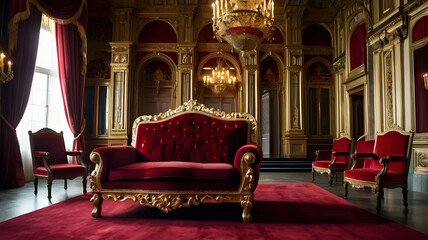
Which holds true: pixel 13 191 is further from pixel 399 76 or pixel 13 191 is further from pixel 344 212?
pixel 399 76

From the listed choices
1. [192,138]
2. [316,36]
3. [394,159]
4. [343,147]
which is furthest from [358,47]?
[192,138]

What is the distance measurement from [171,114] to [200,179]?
1.14m

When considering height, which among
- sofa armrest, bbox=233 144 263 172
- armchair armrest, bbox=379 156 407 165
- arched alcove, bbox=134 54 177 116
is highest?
arched alcove, bbox=134 54 177 116

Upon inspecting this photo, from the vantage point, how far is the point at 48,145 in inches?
164

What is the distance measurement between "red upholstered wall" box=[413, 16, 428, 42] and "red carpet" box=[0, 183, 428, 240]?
3105 mm

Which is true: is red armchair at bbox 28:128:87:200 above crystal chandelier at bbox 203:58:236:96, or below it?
below

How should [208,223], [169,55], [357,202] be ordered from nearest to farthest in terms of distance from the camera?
1. [208,223]
2. [357,202]
3. [169,55]

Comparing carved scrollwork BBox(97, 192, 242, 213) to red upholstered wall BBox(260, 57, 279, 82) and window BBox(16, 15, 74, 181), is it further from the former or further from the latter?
red upholstered wall BBox(260, 57, 279, 82)

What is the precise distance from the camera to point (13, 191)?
14.3 feet

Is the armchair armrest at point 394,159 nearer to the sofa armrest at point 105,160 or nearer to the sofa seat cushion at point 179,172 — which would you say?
the sofa seat cushion at point 179,172

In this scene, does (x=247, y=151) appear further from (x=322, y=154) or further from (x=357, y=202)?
(x=322, y=154)

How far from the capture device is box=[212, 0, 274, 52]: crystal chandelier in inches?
163

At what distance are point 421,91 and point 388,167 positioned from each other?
184 cm

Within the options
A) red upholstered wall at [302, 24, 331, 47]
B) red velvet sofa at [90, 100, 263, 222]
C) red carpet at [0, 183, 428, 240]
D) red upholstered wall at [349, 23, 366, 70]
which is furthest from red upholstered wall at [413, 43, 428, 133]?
red upholstered wall at [302, 24, 331, 47]
